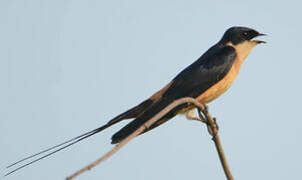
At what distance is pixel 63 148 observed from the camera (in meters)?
3.59

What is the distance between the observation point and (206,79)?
19.4ft

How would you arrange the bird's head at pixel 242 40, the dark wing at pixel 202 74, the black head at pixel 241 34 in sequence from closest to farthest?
the dark wing at pixel 202 74, the bird's head at pixel 242 40, the black head at pixel 241 34

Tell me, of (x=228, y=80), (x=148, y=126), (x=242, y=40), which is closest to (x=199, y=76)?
(x=228, y=80)

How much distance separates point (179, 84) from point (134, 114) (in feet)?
2.47

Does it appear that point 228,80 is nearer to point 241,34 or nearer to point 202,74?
point 202,74

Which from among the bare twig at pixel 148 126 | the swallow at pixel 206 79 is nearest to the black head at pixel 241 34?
the swallow at pixel 206 79

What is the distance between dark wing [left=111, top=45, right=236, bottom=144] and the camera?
5.61 m

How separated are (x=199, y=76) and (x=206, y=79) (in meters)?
0.09

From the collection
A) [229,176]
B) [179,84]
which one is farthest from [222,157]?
[179,84]

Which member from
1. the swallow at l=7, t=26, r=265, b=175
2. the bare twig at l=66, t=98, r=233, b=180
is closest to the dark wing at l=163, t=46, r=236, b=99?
the swallow at l=7, t=26, r=265, b=175

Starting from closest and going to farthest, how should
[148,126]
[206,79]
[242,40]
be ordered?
[148,126] → [206,79] → [242,40]

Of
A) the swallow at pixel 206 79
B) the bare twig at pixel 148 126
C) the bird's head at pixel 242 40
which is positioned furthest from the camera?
the bird's head at pixel 242 40

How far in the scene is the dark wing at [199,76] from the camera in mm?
5607

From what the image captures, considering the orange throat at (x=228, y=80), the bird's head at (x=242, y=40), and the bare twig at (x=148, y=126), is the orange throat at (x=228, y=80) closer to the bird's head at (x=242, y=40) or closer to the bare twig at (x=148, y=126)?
the bird's head at (x=242, y=40)
